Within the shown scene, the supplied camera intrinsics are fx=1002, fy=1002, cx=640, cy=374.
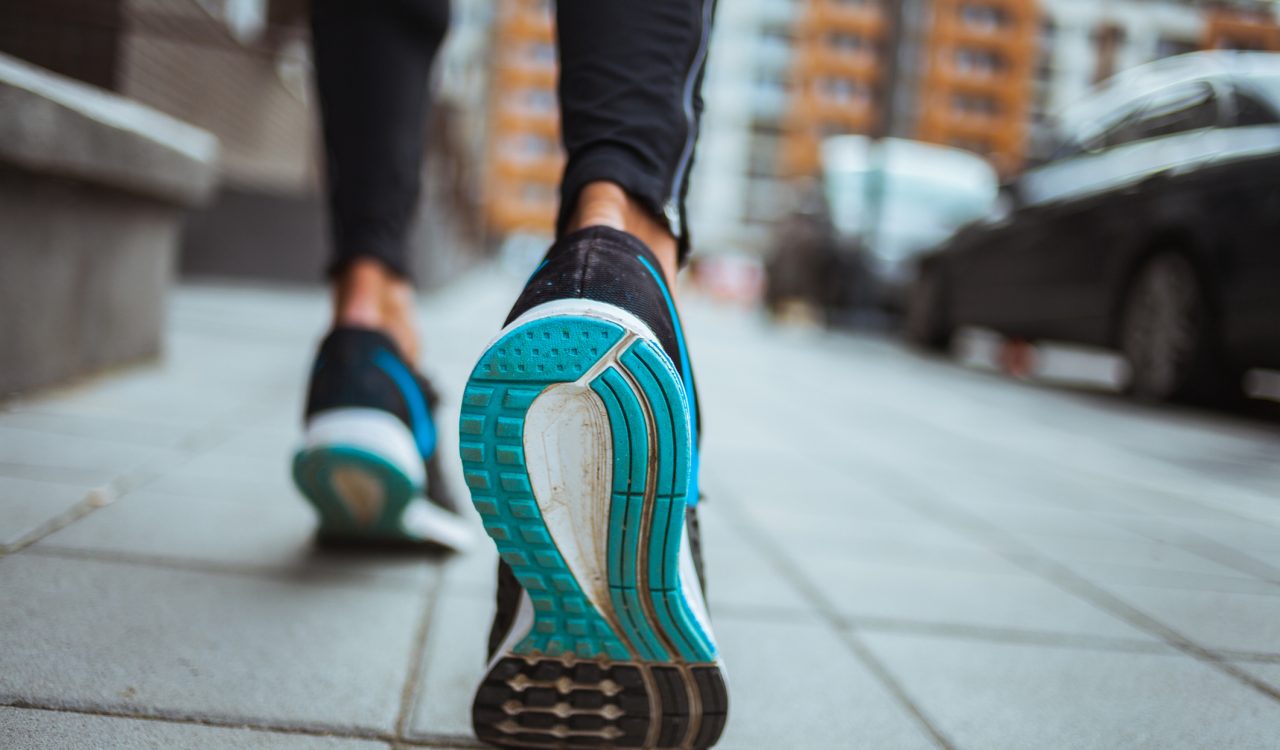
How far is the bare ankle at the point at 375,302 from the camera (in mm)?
1458

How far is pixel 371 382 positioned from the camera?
1336 millimetres

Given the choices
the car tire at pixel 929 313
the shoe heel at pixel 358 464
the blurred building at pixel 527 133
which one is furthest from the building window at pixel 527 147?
the shoe heel at pixel 358 464

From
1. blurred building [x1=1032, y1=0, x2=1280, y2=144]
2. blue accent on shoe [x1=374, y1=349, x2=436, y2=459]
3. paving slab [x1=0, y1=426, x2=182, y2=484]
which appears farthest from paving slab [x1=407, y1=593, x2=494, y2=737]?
blurred building [x1=1032, y1=0, x2=1280, y2=144]

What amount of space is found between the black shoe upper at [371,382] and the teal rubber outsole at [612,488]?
52 cm

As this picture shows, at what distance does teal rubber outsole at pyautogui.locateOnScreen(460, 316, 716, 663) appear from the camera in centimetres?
82

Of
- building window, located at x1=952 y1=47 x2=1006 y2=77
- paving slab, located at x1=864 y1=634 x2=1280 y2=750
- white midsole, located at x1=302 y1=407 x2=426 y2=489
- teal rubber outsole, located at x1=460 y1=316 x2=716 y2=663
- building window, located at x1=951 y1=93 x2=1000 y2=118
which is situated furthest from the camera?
building window, located at x1=951 y1=93 x2=1000 y2=118

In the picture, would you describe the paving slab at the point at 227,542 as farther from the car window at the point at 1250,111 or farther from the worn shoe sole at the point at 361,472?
the car window at the point at 1250,111

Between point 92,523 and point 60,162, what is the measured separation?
95 centimetres

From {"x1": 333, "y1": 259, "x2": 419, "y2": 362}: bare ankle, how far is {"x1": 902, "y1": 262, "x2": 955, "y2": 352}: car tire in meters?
5.77

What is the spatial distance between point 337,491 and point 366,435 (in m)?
0.11

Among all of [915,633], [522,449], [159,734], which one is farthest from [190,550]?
[915,633]

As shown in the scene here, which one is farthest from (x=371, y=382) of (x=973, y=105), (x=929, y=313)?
(x=973, y=105)

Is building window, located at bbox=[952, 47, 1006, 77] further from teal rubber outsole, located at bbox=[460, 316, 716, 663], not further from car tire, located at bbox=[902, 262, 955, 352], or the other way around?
teal rubber outsole, located at bbox=[460, 316, 716, 663]

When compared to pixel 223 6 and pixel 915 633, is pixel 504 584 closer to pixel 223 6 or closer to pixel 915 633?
pixel 915 633
